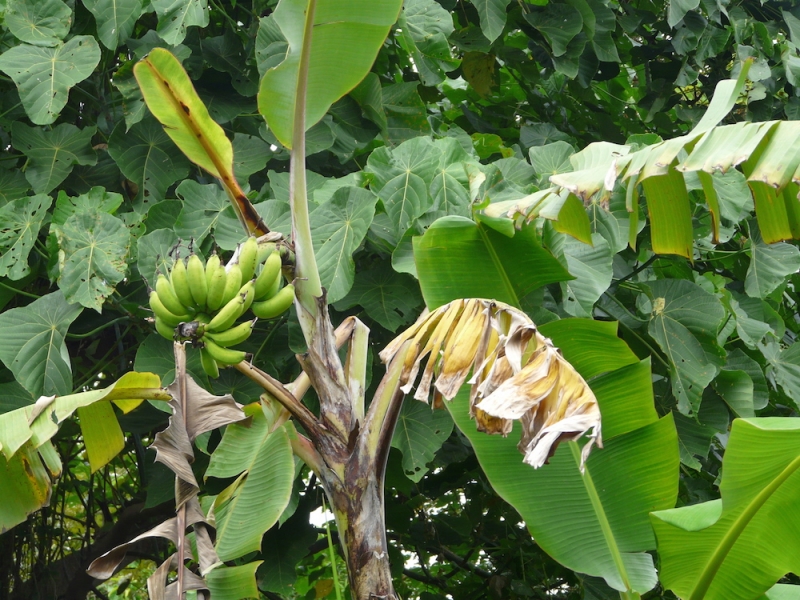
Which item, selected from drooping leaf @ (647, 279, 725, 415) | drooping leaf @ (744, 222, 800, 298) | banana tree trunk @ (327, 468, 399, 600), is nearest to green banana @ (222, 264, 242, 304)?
banana tree trunk @ (327, 468, 399, 600)

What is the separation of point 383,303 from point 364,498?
0.72 meters

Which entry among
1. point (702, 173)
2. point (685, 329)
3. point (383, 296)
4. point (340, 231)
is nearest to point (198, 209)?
point (340, 231)

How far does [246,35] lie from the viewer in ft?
8.20

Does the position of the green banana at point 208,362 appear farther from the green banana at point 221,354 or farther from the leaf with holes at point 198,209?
the leaf with holes at point 198,209

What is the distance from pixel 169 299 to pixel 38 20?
4.14 ft

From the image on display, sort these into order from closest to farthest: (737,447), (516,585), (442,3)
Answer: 1. (737,447)
2. (442,3)
3. (516,585)

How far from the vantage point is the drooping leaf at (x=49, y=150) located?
217cm

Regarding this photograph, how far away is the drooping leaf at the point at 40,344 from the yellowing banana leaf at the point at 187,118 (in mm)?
631

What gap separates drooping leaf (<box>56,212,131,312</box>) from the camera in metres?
1.87

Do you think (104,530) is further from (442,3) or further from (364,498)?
(442,3)

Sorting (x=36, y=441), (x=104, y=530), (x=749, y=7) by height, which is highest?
(x=749, y=7)

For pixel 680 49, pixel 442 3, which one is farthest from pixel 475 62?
pixel 680 49

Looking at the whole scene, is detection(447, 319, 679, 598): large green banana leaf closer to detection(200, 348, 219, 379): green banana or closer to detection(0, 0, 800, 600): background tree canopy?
detection(0, 0, 800, 600): background tree canopy

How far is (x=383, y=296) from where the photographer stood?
2080 mm
